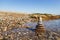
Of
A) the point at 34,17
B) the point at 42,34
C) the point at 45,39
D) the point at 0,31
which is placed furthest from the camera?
the point at 34,17

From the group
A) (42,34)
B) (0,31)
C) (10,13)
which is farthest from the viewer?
(10,13)

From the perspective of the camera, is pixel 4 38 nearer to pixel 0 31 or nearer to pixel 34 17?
pixel 0 31

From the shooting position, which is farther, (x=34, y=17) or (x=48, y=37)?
(x=34, y=17)

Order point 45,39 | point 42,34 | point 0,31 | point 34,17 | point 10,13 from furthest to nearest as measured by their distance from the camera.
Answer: point 10,13 → point 34,17 → point 0,31 → point 42,34 → point 45,39

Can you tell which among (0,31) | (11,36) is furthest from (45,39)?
(0,31)

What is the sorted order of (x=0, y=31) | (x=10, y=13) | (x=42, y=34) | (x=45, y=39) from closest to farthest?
(x=45, y=39), (x=42, y=34), (x=0, y=31), (x=10, y=13)

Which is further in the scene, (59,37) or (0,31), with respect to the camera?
(0,31)

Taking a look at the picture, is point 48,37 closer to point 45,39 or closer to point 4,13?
point 45,39

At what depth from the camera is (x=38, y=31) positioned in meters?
4.37

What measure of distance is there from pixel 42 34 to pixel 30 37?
1.22 ft

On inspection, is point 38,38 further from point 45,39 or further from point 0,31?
point 0,31

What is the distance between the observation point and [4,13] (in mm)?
8945

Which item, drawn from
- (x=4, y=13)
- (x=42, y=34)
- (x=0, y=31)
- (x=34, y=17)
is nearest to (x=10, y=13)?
(x=4, y=13)

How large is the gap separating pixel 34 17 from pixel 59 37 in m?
4.63
